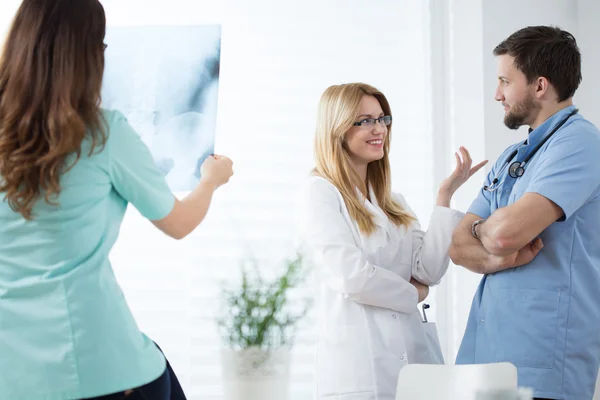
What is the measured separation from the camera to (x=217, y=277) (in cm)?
331

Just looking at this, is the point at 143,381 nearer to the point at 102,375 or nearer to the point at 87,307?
the point at 102,375

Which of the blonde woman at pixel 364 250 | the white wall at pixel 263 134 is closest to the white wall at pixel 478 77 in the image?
the white wall at pixel 263 134

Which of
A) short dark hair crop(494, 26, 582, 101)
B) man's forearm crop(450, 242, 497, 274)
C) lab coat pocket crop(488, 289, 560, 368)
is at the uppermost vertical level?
short dark hair crop(494, 26, 582, 101)

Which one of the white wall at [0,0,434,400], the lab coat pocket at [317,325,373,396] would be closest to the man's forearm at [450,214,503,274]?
the lab coat pocket at [317,325,373,396]

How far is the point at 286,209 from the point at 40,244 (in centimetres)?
190

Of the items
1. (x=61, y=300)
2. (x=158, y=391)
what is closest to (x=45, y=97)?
(x=61, y=300)

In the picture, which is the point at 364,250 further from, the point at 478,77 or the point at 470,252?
the point at 478,77

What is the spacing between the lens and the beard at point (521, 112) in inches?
95.0

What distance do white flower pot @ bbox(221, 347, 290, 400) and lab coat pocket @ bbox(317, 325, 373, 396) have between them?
586mm

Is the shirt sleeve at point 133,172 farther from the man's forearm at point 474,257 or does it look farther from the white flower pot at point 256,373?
the man's forearm at point 474,257

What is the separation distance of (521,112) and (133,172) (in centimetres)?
139

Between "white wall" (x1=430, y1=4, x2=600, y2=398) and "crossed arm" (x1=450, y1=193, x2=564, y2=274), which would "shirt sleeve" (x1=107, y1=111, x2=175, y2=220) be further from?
"white wall" (x1=430, y1=4, x2=600, y2=398)

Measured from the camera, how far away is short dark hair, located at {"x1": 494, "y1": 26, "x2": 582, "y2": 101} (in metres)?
2.38

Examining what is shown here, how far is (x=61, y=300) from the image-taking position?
1.52m
